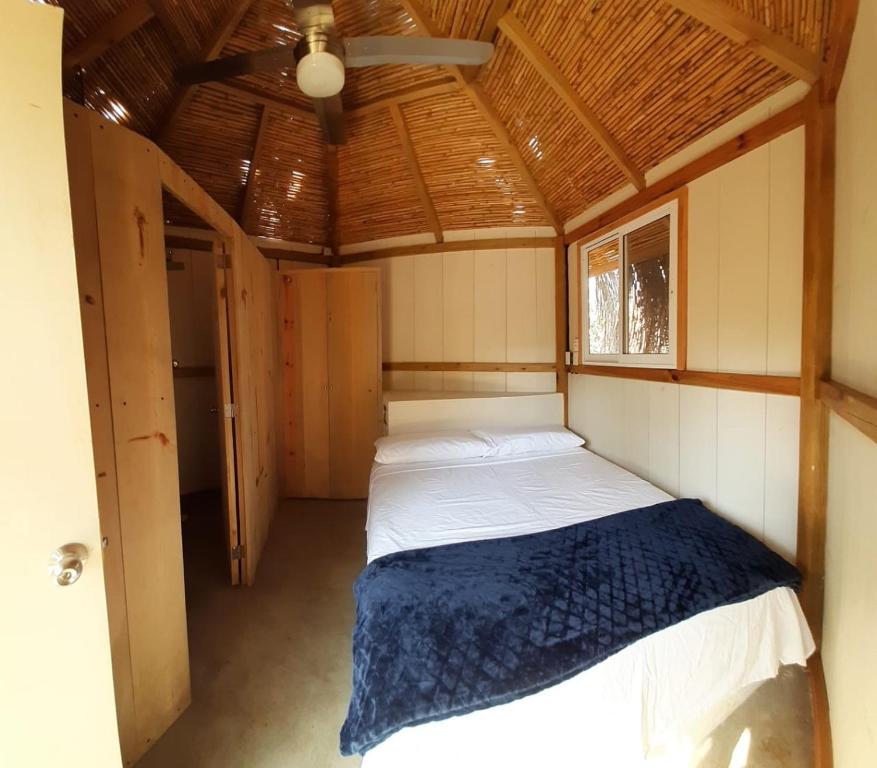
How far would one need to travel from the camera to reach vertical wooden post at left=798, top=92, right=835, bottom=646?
1289 mm

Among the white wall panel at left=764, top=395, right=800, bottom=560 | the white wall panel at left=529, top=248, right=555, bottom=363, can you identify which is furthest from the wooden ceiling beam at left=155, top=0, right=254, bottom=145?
the white wall panel at left=764, top=395, right=800, bottom=560

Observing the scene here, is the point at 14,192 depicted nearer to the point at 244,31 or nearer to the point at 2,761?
the point at 2,761

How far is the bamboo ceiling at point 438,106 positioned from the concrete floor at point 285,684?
2483mm

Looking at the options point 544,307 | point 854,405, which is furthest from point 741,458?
point 544,307

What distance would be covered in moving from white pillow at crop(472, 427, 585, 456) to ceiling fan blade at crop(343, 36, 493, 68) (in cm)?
216

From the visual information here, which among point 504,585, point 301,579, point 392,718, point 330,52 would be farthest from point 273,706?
point 330,52

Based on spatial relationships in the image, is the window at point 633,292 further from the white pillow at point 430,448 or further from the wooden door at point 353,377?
the wooden door at point 353,377

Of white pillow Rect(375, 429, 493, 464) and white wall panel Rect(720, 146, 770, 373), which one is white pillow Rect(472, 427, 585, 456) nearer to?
white pillow Rect(375, 429, 493, 464)

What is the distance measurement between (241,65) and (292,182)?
5.50ft

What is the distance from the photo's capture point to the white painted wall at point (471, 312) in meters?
3.28

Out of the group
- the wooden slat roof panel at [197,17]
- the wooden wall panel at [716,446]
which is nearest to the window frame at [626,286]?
the wooden wall panel at [716,446]

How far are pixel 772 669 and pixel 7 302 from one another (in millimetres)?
2282

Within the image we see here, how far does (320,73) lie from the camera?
1536 millimetres

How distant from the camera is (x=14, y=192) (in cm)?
68
